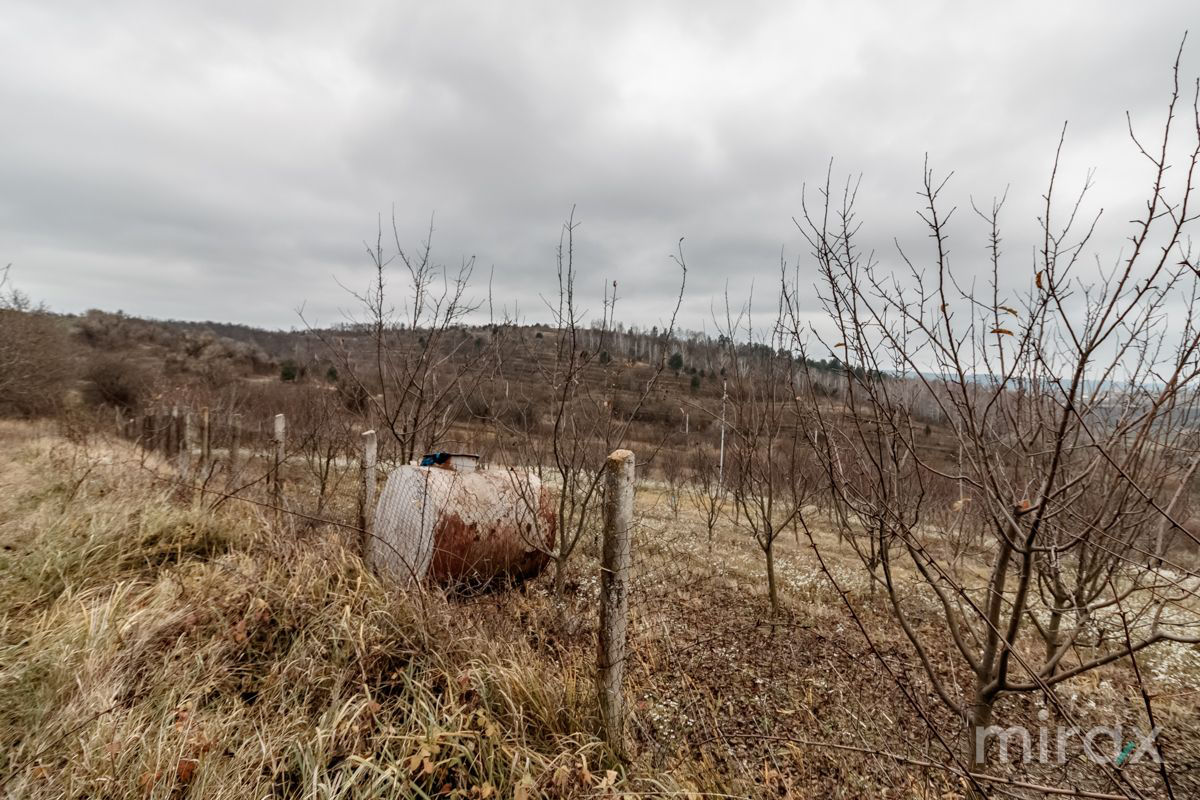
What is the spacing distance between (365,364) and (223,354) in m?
56.3

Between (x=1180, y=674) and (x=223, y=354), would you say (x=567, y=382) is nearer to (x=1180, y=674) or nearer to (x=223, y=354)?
(x=1180, y=674)

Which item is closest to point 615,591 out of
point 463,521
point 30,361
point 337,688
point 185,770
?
point 337,688

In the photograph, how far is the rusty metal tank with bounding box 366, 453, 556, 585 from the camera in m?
5.08

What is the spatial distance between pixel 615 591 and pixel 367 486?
126 inches

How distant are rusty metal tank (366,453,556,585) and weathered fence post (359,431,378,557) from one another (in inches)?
5.6

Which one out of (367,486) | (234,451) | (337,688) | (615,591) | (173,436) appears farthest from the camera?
(173,436)

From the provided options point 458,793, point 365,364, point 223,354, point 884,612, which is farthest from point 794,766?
point 223,354

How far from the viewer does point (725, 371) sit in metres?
6.65

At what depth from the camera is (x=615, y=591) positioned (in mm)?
2758

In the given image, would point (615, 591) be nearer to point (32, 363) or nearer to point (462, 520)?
point (462, 520)

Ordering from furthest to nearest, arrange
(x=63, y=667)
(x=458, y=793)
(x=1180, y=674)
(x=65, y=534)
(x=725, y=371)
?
1. (x=725, y=371)
2. (x=1180, y=674)
3. (x=65, y=534)
4. (x=63, y=667)
5. (x=458, y=793)

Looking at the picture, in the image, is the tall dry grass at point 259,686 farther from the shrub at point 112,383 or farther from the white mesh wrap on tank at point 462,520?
the shrub at point 112,383

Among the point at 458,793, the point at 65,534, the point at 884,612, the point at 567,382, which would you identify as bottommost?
the point at 884,612

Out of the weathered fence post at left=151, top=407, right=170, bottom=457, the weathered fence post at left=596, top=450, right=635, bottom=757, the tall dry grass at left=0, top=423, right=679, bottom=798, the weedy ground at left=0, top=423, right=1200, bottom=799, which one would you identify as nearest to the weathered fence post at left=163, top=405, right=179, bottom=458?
the weathered fence post at left=151, top=407, right=170, bottom=457
